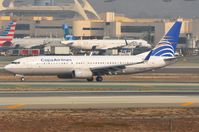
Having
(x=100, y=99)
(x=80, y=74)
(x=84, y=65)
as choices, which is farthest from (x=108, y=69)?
(x=100, y=99)

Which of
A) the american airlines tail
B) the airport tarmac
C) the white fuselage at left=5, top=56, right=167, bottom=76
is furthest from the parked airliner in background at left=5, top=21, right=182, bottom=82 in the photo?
the american airlines tail

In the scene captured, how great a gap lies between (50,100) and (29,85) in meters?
17.9

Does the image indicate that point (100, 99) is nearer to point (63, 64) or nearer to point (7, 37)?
point (63, 64)

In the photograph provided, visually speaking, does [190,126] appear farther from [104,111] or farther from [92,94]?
[92,94]

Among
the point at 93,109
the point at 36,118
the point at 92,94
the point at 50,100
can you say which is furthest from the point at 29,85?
the point at 36,118

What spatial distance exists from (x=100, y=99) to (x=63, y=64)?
87.2 feet

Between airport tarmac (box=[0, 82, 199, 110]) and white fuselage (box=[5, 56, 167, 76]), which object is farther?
white fuselage (box=[5, 56, 167, 76])

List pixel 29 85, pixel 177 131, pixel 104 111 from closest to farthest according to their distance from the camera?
pixel 177 131 < pixel 104 111 < pixel 29 85

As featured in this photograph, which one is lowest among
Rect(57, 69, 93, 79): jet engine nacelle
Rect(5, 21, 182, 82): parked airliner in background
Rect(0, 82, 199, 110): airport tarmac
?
Rect(0, 82, 199, 110): airport tarmac

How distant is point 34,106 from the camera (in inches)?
1902

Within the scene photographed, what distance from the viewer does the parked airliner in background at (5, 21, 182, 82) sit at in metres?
79.2

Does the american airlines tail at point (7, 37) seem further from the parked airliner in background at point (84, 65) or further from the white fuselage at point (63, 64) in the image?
the white fuselage at point (63, 64)

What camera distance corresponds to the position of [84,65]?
80.8 m

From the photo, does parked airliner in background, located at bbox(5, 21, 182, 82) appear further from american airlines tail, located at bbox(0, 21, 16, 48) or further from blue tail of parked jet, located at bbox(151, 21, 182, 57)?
american airlines tail, located at bbox(0, 21, 16, 48)
